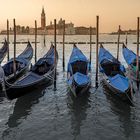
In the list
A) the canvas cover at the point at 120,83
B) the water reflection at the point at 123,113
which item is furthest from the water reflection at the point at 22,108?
the canvas cover at the point at 120,83

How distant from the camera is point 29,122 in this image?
12.1 metres

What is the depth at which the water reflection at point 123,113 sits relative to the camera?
36.7 feet

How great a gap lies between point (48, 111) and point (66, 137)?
293 centimetres

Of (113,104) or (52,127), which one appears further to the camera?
(113,104)

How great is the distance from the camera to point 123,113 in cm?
1298

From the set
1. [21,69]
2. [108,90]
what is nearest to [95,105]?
[108,90]

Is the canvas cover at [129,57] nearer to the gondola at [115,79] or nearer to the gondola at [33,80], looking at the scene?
the gondola at [115,79]

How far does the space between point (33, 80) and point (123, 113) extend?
201 inches

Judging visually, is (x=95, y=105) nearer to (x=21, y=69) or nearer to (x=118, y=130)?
(x=118, y=130)

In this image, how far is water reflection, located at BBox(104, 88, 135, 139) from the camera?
11181 millimetres

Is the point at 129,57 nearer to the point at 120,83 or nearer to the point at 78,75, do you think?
the point at 78,75

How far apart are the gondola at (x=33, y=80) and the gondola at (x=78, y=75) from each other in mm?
1304

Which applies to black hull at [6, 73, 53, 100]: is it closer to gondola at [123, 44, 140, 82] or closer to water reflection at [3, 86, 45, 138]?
water reflection at [3, 86, 45, 138]

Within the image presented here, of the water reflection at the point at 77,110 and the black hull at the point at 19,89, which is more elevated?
the black hull at the point at 19,89
